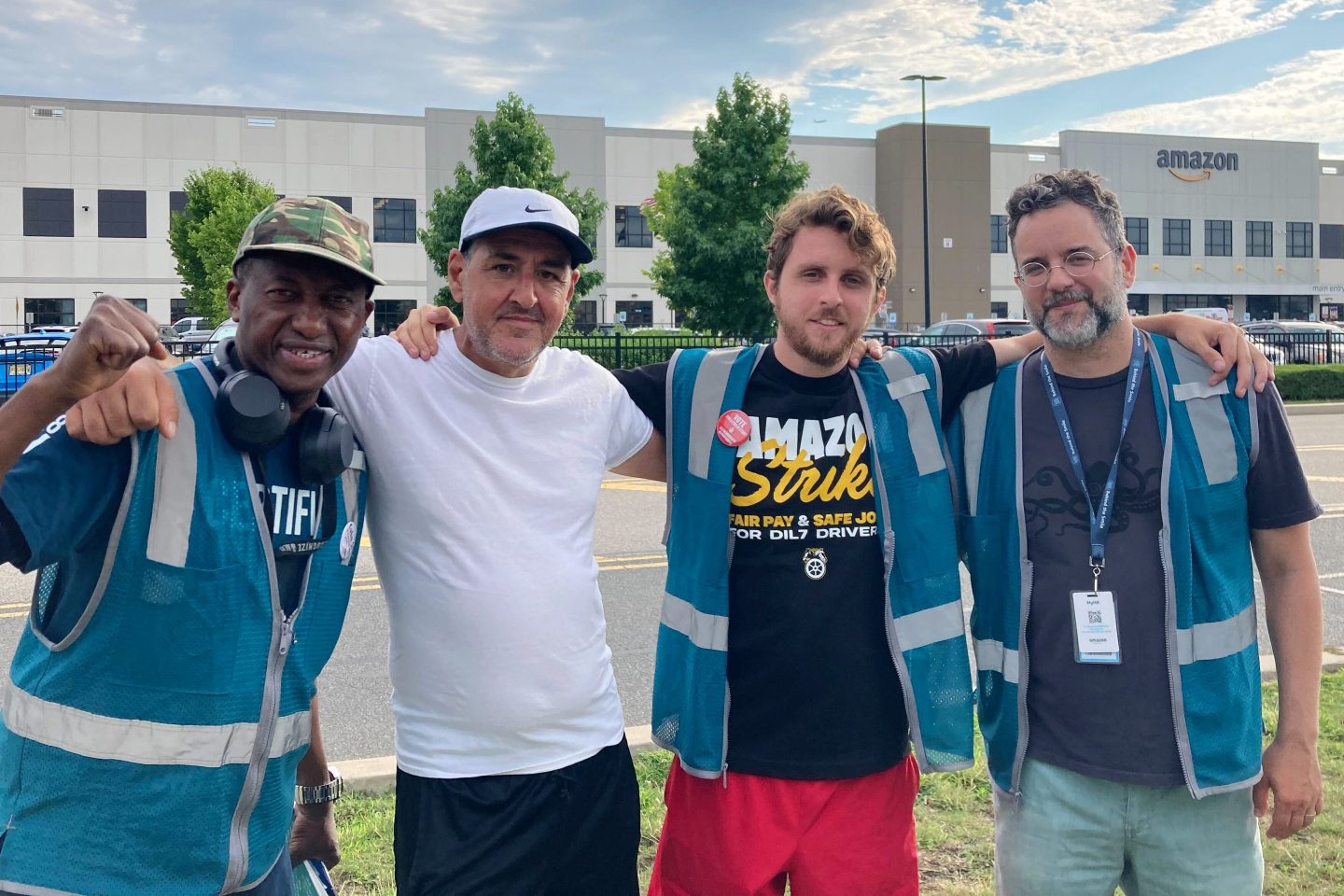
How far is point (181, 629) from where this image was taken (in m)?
2.20

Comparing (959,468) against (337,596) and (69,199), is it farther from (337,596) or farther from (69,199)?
(69,199)

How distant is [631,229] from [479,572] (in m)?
60.6

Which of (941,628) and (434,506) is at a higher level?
(434,506)

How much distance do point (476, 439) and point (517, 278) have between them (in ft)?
1.56

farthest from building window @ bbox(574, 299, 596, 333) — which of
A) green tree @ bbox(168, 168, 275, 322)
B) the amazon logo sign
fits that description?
the amazon logo sign

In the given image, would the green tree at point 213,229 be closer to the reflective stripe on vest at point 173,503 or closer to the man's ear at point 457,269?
the man's ear at point 457,269

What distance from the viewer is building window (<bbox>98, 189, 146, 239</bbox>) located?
2111 inches

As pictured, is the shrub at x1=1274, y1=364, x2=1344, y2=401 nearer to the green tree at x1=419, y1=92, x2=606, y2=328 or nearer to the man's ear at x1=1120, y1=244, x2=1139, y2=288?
the green tree at x1=419, y1=92, x2=606, y2=328

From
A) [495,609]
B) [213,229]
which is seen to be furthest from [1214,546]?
[213,229]

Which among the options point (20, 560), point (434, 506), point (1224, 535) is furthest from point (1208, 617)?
point (20, 560)

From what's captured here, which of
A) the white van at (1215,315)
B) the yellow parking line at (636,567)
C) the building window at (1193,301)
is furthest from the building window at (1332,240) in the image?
the yellow parking line at (636,567)

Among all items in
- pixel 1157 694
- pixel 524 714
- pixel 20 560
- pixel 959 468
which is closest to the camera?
pixel 20 560

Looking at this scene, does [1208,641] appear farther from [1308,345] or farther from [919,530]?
[1308,345]

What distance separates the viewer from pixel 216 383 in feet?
7.79
